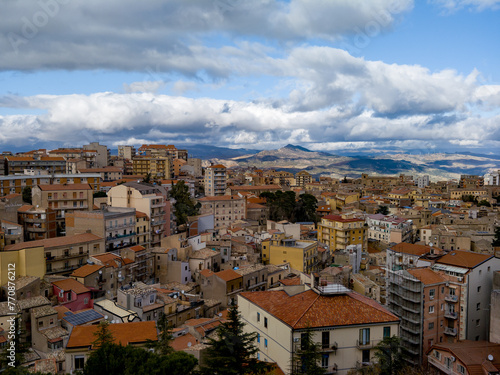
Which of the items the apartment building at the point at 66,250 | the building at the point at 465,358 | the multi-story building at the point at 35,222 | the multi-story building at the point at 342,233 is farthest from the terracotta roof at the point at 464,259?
the multi-story building at the point at 35,222

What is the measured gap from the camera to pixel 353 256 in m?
50.6

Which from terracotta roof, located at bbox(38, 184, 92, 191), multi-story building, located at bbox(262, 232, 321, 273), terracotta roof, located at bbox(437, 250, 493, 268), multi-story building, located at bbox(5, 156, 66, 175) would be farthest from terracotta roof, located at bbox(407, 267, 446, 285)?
multi-story building, located at bbox(5, 156, 66, 175)

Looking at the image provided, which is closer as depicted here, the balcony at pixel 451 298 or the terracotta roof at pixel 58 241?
the balcony at pixel 451 298

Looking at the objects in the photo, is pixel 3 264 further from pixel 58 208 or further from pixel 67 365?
pixel 58 208

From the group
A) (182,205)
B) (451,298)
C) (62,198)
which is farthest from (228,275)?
(182,205)

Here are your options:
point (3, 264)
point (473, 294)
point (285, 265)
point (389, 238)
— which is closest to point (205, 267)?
point (285, 265)

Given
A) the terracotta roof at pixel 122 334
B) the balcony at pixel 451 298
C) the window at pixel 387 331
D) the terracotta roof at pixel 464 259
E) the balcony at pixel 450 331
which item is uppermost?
the terracotta roof at pixel 464 259

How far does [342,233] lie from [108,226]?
31770 mm

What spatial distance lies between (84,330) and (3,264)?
38.2 feet

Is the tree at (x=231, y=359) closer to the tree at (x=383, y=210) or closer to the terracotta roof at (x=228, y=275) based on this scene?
the terracotta roof at (x=228, y=275)

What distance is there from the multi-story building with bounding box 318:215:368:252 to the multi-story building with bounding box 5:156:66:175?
48.9 meters

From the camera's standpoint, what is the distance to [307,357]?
55.9 feet

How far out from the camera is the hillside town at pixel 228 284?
20469 millimetres

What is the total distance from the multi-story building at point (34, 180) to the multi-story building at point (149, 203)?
14387mm
